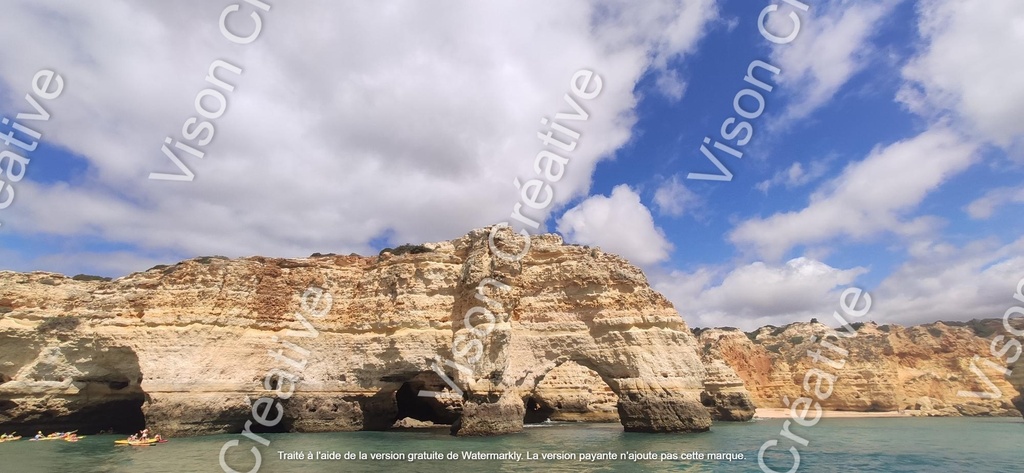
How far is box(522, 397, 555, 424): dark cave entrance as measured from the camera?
105 ft

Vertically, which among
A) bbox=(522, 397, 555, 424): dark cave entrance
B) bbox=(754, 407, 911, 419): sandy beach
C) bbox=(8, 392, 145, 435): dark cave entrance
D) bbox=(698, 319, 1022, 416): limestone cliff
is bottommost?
bbox=(8, 392, 145, 435): dark cave entrance

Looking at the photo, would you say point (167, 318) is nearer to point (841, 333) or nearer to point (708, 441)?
point (708, 441)

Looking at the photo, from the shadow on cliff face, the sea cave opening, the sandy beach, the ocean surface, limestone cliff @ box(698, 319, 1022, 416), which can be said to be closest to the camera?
the ocean surface

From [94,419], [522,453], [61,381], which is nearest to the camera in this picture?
[522,453]

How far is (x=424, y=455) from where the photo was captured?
587 inches

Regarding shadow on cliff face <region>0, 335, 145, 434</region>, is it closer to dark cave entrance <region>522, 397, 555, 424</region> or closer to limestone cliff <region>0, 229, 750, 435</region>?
limestone cliff <region>0, 229, 750, 435</region>

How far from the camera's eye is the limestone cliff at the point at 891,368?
137 ft

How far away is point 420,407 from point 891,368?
40.6m

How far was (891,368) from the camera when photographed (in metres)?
43.1

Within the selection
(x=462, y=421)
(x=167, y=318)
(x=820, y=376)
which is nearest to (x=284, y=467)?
(x=462, y=421)

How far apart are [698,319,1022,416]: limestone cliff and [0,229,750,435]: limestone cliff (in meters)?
21.3

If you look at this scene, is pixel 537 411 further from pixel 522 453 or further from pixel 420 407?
pixel 522 453

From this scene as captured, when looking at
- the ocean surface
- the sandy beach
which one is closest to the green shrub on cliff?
the ocean surface

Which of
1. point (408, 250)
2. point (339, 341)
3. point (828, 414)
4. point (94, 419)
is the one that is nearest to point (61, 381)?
point (94, 419)
